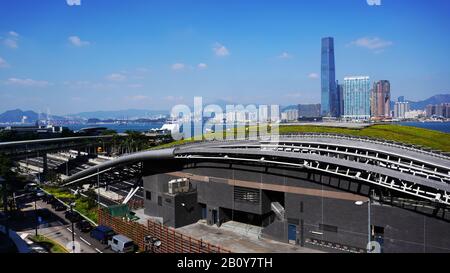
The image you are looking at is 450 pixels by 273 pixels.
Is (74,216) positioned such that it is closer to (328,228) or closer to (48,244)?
(48,244)

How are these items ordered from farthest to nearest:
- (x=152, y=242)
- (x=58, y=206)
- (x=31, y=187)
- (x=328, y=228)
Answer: (x=31, y=187) < (x=58, y=206) < (x=328, y=228) < (x=152, y=242)

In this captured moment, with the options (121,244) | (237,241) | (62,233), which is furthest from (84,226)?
(237,241)

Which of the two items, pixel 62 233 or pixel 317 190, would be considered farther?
pixel 62 233

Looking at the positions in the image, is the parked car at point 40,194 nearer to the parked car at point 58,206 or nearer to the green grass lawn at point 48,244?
the parked car at point 58,206

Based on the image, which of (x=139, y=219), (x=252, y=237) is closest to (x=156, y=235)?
(x=252, y=237)

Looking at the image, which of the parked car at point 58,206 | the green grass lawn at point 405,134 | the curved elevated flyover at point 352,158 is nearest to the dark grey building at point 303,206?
the curved elevated flyover at point 352,158
